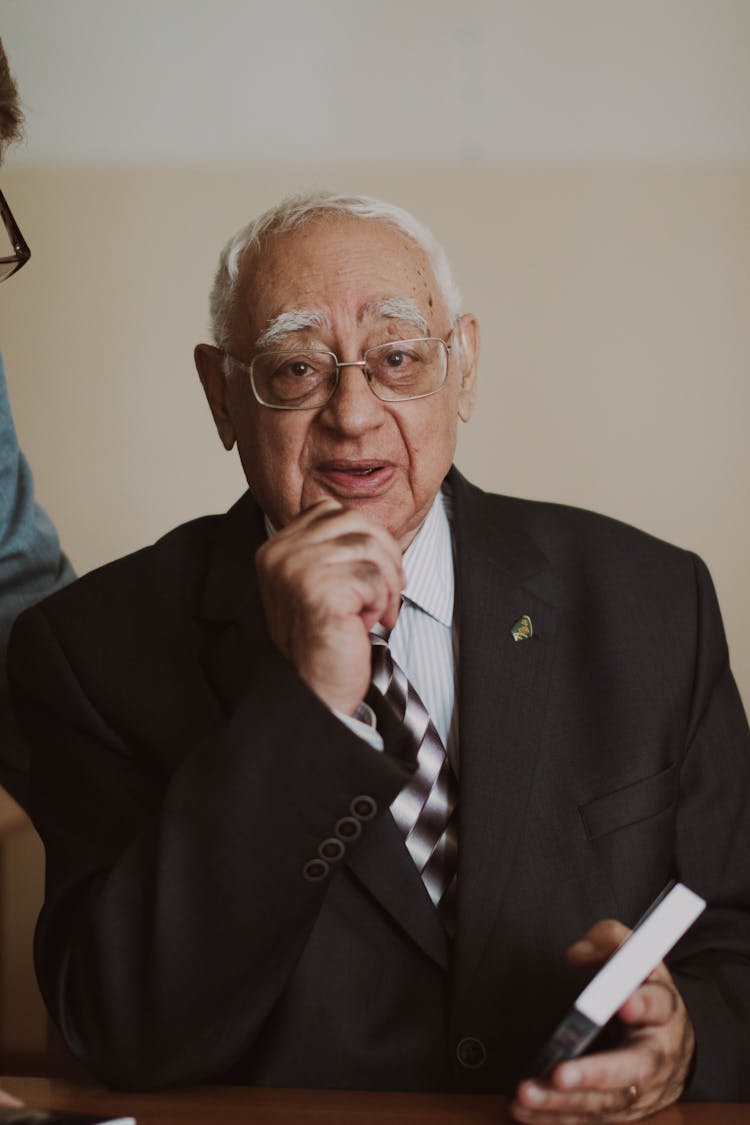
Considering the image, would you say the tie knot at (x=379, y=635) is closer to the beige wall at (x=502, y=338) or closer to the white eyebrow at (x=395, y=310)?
the white eyebrow at (x=395, y=310)

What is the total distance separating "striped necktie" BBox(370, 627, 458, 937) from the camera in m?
1.51

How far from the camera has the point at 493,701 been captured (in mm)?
1554

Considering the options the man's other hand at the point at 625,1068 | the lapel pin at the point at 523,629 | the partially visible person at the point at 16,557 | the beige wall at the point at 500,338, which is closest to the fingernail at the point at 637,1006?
the man's other hand at the point at 625,1068

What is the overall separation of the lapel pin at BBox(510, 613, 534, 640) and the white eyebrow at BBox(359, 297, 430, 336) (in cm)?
38

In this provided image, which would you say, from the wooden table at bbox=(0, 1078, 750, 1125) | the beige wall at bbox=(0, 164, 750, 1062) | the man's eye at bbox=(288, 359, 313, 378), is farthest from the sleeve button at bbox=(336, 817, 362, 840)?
the beige wall at bbox=(0, 164, 750, 1062)

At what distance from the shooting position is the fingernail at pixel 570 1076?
3.64ft

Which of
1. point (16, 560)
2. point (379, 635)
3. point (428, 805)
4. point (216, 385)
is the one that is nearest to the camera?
point (428, 805)

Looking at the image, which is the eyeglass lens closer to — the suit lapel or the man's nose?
the man's nose

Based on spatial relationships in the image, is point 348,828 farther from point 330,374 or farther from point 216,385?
point 216,385

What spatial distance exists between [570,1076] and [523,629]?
2.03ft

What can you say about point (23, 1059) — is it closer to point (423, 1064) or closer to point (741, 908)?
point (423, 1064)

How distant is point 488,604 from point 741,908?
1.53 ft

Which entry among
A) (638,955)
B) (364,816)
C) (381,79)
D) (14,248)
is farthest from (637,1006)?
(381,79)

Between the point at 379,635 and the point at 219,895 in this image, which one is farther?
the point at 379,635
